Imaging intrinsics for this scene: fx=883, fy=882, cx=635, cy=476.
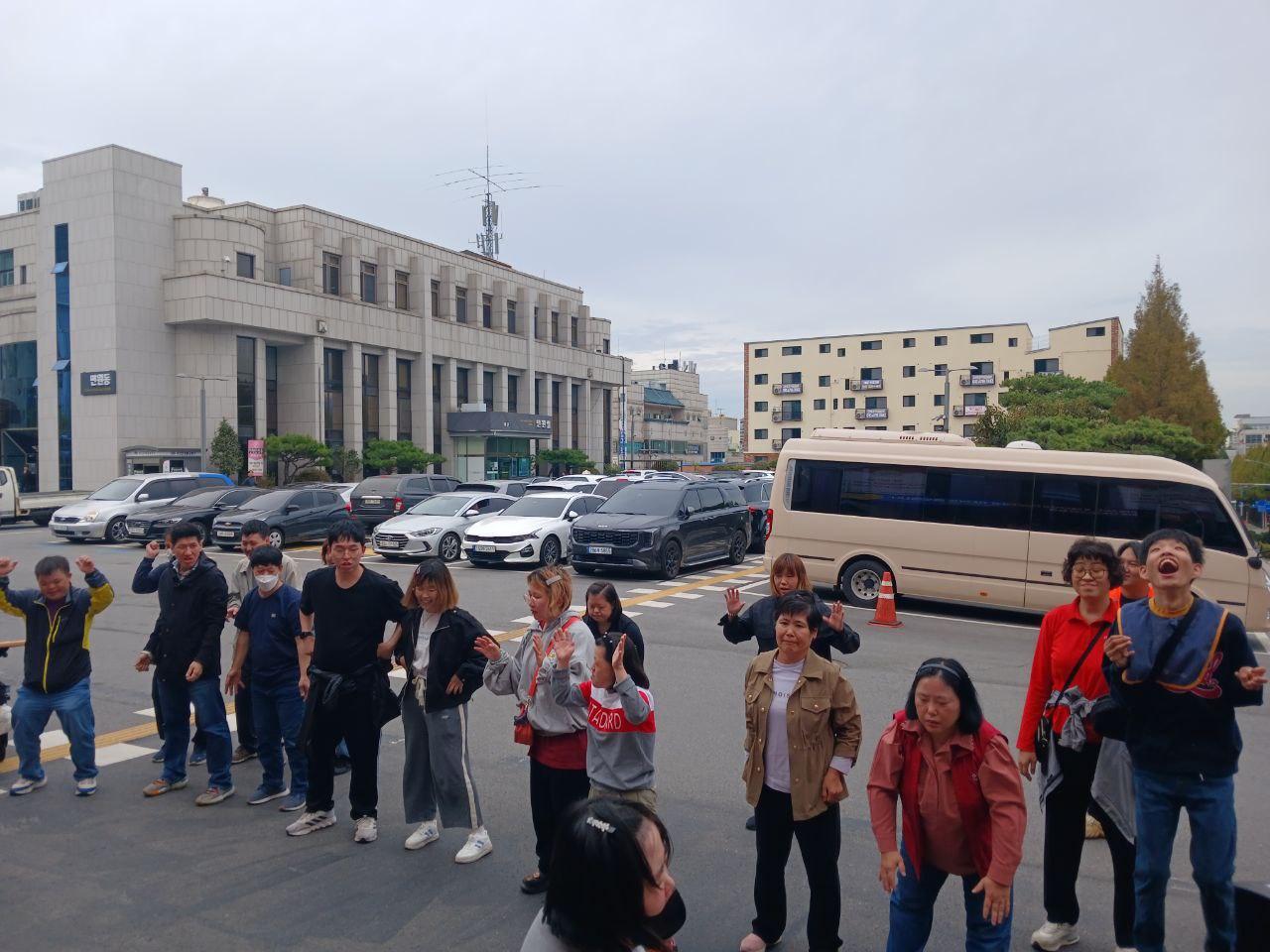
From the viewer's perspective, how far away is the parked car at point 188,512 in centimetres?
2180

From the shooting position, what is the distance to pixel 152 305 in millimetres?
44656

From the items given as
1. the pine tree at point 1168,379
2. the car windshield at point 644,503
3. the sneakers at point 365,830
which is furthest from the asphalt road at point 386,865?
the pine tree at point 1168,379

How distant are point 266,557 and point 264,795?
154 centimetres

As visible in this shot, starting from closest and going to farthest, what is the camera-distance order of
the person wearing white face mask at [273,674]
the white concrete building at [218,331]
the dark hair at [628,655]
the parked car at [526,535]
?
1. the dark hair at [628,655]
2. the person wearing white face mask at [273,674]
3. the parked car at [526,535]
4. the white concrete building at [218,331]

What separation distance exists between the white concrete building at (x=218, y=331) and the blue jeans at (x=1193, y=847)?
47.1 m

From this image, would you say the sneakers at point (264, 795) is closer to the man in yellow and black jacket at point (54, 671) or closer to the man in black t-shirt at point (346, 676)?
the man in black t-shirt at point (346, 676)

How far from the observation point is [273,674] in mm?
5602

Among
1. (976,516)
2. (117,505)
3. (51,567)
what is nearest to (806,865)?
(51,567)

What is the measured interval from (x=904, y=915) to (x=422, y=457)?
5015 cm

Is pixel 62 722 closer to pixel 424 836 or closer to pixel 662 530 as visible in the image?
pixel 424 836

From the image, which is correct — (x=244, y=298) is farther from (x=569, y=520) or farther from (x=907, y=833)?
(x=907, y=833)

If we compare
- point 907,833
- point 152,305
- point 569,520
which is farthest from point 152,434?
point 907,833

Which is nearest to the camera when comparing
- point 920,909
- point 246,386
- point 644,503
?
point 920,909

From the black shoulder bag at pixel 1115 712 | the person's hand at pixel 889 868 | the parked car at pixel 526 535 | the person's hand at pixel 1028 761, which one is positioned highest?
the black shoulder bag at pixel 1115 712
